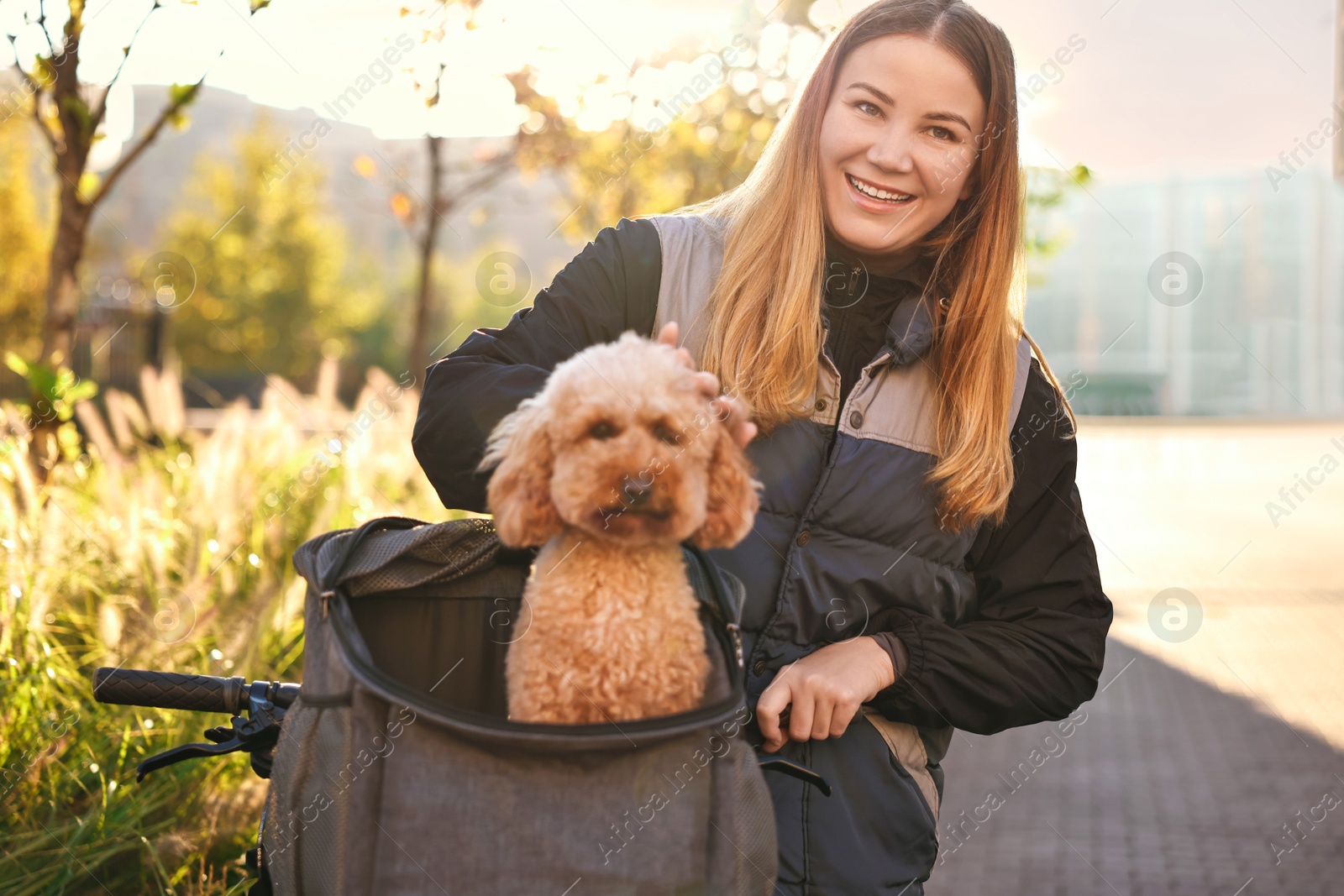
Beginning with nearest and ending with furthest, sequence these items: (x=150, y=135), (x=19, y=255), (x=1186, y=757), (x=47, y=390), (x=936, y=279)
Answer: (x=936, y=279) < (x=47, y=390) < (x=150, y=135) < (x=1186, y=757) < (x=19, y=255)

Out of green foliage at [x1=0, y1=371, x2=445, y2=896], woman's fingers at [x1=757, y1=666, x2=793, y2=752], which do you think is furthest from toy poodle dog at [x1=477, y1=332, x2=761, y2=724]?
green foliage at [x1=0, y1=371, x2=445, y2=896]

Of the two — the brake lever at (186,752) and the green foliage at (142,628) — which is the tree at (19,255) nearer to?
the green foliage at (142,628)

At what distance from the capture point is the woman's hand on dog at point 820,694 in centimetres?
185

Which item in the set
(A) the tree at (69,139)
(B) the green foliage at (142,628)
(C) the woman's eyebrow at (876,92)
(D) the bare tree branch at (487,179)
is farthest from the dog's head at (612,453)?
(D) the bare tree branch at (487,179)

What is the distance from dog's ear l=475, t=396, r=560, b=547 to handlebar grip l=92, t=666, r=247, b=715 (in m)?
0.51

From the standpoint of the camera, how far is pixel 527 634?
179 cm

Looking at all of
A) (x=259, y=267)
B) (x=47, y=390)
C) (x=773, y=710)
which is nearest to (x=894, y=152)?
(x=773, y=710)

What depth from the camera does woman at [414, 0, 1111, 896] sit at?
6.39 feet

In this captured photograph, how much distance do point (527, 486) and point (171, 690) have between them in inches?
25.6

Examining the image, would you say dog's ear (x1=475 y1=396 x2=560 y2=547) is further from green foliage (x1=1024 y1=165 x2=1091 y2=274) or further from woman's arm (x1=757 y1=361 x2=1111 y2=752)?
green foliage (x1=1024 y1=165 x2=1091 y2=274)

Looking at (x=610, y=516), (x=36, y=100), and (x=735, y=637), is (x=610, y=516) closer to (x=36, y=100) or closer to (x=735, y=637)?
(x=735, y=637)

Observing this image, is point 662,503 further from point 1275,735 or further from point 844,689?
point 1275,735

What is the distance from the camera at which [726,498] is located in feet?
5.95

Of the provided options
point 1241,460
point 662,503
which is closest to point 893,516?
point 662,503
